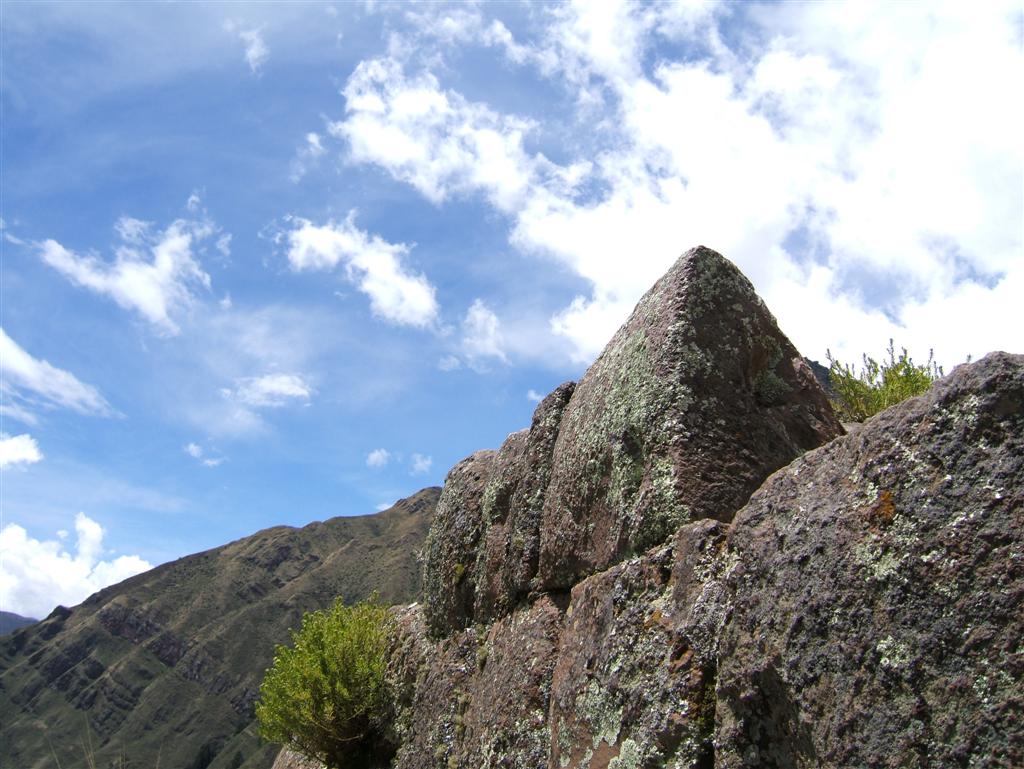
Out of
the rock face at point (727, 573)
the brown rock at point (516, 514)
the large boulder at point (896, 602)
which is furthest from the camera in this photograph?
the brown rock at point (516, 514)

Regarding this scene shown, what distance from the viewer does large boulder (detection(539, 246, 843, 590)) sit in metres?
6.20

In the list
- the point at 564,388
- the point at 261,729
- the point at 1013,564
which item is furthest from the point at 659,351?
the point at 261,729

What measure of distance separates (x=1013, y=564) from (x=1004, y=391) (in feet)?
2.69

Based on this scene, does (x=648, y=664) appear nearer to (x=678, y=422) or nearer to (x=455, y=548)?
(x=678, y=422)

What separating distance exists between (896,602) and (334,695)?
8.19 metres

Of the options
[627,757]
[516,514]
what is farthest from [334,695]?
[627,757]

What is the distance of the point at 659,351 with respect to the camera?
22.3ft

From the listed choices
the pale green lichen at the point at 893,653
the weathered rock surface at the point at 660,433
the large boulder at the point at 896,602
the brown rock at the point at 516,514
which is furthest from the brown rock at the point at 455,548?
the pale green lichen at the point at 893,653

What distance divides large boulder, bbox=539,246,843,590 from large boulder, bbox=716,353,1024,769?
4.74 ft

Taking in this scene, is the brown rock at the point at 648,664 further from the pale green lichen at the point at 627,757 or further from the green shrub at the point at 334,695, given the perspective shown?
the green shrub at the point at 334,695

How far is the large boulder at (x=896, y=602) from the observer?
11.3 ft

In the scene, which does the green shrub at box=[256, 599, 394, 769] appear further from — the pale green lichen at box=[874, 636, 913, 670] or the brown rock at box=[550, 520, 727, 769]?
the pale green lichen at box=[874, 636, 913, 670]

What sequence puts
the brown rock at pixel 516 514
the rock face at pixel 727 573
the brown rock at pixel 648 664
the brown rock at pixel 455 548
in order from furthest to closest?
1. the brown rock at pixel 455 548
2. the brown rock at pixel 516 514
3. the brown rock at pixel 648 664
4. the rock face at pixel 727 573

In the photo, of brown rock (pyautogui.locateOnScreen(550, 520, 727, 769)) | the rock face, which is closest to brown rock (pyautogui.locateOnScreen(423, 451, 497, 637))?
the rock face
